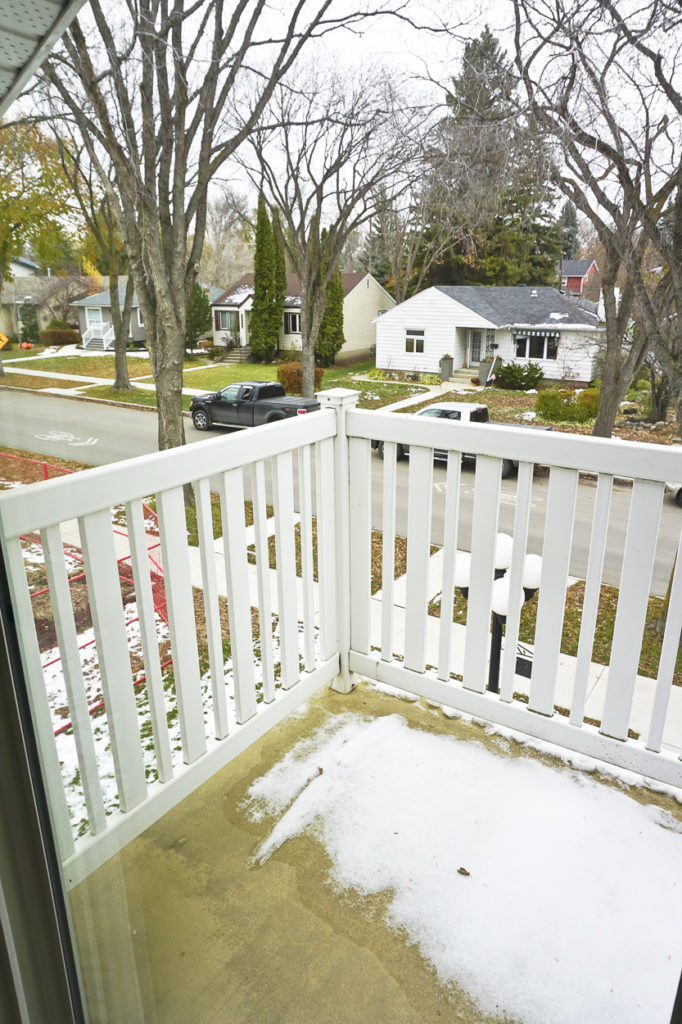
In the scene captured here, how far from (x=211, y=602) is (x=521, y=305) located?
0.84m

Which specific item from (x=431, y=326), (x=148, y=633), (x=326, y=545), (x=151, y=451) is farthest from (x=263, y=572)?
(x=431, y=326)

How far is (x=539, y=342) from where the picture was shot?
113 centimetres

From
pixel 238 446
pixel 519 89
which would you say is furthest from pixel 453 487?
pixel 519 89

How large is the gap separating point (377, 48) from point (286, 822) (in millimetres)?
1496

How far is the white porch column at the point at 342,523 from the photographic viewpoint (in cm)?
167

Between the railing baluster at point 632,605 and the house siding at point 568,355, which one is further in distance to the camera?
the railing baluster at point 632,605

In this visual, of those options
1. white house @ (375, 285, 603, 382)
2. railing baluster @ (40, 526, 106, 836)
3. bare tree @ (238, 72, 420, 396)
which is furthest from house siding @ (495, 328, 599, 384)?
railing baluster @ (40, 526, 106, 836)

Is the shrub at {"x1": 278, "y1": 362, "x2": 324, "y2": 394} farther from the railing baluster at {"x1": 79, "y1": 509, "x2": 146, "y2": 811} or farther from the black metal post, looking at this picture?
the black metal post

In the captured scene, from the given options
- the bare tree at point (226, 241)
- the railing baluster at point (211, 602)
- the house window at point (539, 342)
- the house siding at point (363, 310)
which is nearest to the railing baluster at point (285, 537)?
the railing baluster at point (211, 602)

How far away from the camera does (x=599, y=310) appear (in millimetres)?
1085

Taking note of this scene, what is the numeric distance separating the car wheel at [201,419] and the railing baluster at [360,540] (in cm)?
55

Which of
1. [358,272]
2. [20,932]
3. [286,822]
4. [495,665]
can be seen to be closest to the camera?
[20,932]

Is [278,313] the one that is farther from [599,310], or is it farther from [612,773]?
[612,773]

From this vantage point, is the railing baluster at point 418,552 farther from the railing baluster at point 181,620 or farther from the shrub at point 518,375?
the railing baluster at point 181,620
